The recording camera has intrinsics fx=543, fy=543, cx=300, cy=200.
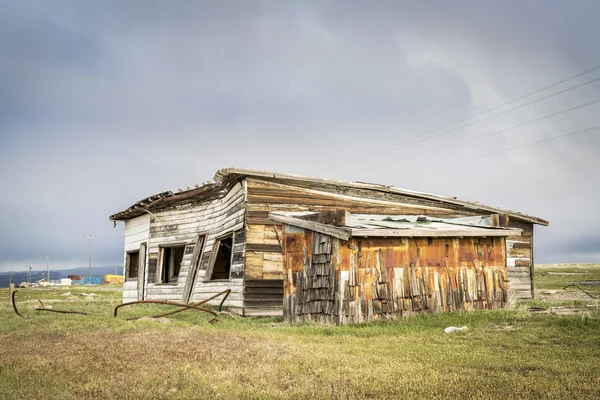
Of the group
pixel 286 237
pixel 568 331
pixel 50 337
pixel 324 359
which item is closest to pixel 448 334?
pixel 568 331

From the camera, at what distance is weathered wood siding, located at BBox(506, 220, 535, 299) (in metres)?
22.8

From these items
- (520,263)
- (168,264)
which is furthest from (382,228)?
(168,264)

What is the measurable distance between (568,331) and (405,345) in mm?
3213

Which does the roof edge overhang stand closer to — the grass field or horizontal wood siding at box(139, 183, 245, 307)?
horizontal wood siding at box(139, 183, 245, 307)

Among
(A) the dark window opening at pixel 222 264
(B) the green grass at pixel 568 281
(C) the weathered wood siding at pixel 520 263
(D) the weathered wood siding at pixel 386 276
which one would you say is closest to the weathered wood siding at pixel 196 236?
(A) the dark window opening at pixel 222 264

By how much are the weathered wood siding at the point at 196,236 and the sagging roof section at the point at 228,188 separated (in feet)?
1.00

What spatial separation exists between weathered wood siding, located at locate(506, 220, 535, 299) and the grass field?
1142 centimetres

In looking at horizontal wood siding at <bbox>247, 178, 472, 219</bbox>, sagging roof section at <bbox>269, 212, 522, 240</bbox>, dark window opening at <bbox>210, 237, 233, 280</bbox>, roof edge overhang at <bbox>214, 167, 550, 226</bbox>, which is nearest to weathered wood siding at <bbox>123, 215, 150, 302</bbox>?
dark window opening at <bbox>210, 237, 233, 280</bbox>

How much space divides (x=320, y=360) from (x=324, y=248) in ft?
16.7

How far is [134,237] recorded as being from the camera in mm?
26125

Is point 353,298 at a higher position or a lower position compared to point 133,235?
lower

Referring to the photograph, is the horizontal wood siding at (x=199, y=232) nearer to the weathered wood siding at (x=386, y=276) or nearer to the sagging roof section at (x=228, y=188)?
the sagging roof section at (x=228, y=188)

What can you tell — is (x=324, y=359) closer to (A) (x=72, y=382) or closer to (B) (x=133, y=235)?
(A) (x=72, y=382)

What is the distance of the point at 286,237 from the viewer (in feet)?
45.7
